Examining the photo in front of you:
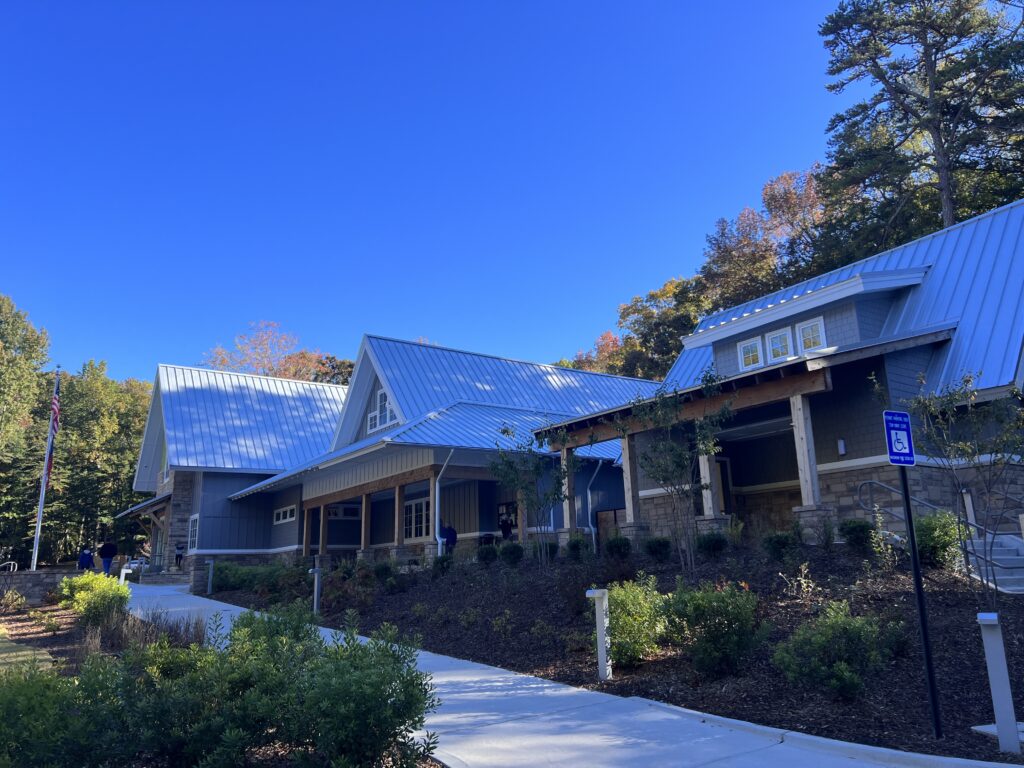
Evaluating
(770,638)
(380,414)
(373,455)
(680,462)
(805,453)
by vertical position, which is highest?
(380,414)

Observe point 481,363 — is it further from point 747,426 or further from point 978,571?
point 978,571

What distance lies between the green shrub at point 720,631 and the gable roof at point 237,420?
2589 cm

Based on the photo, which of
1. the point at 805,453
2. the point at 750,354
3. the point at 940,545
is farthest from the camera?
the point at 750,354

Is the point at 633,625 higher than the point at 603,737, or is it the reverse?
the point at 633,625

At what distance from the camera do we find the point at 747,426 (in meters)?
16.8

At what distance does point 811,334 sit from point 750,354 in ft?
5.73

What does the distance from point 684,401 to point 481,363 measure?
42.6 feet

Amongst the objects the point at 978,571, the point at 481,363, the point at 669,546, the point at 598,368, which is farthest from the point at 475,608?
the point at 598,368

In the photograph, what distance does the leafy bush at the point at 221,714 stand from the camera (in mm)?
4754

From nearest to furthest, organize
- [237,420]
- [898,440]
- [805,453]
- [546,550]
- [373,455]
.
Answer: [898,440]
[805,453]
[546,550]
[373,455]
[237,420]

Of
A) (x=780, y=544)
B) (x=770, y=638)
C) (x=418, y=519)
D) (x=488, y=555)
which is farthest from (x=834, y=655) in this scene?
(x=418, y=519)

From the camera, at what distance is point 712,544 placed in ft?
38.1

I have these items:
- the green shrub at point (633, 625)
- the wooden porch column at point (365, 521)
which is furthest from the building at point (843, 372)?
the wooden porch column at point (365, 521)

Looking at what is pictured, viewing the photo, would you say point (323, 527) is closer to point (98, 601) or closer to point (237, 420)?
point (237, 420)
